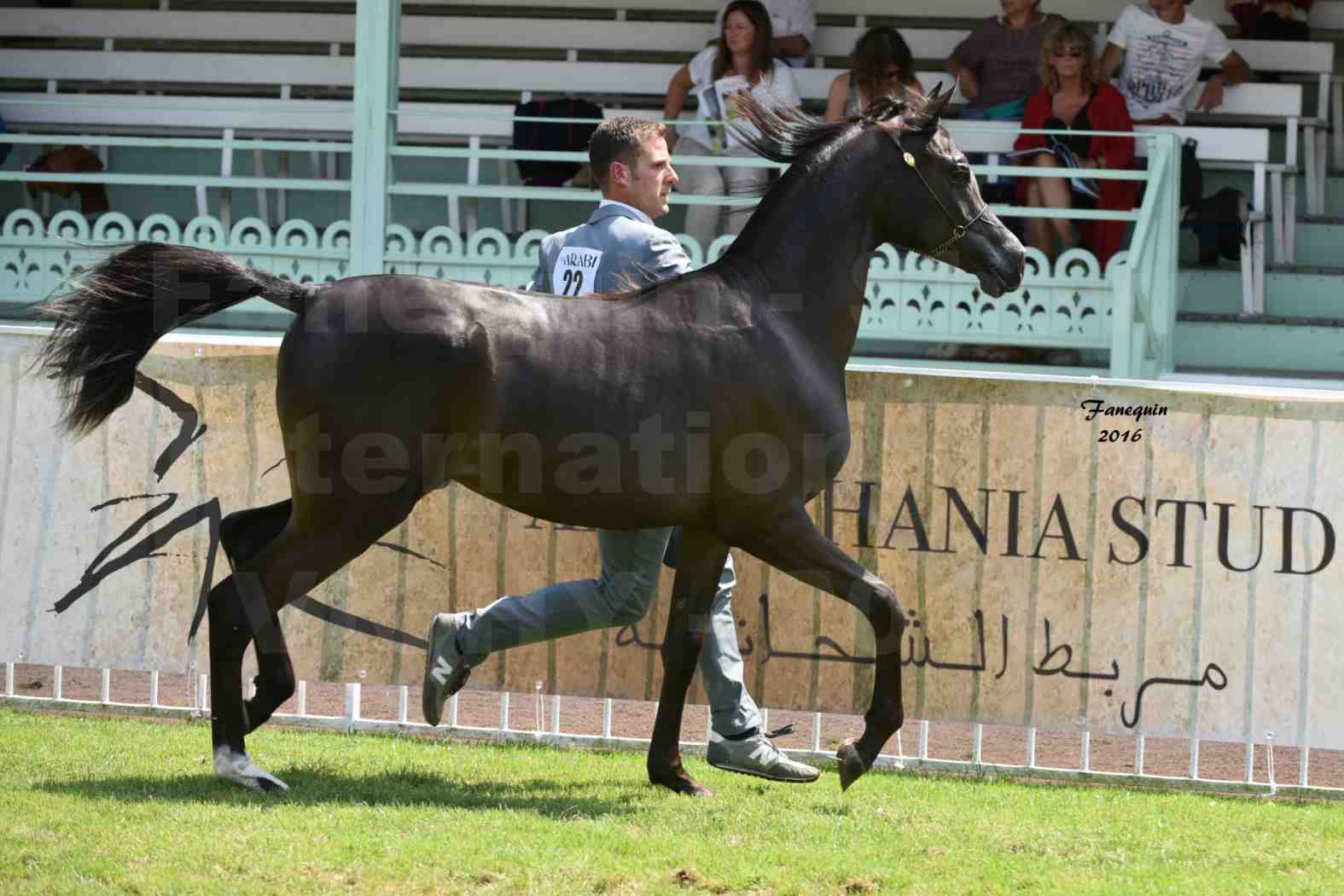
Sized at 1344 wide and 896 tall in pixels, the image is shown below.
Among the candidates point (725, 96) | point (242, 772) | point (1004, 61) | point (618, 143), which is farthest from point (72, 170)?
point (242, 772)

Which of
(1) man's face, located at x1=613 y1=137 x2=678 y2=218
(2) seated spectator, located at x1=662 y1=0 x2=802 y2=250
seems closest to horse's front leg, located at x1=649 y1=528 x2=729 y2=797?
(1) man's face, located at x1=613 y1=137 x2=678 y2=218

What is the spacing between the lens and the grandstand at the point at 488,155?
10219 mm

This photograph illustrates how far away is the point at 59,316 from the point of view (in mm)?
5344

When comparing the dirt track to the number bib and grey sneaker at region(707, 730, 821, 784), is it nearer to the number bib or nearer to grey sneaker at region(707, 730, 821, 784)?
grey sneaker at region(707, 730, 821, 784)

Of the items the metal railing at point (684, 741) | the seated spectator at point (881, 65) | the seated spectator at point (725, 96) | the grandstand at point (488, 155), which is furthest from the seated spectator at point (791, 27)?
the metal railing at point (684, 741)

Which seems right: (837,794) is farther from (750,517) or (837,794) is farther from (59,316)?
(59,316)

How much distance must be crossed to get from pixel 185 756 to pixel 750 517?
2155 mm

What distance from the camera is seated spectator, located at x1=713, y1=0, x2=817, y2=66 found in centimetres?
1217

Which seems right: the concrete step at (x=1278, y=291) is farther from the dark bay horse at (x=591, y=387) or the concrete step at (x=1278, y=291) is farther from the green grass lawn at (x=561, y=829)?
the dark bay horse at (x=591, y=387)

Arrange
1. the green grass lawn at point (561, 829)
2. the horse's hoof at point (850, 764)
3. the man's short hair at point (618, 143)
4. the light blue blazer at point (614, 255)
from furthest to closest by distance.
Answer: the man's short hair at point (618, 143) → the light blue blazer at point (614, 255) → the horse's hoof at point (850, 764) → the green grass lawn at point (561, 829)

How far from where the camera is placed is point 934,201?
18.6ft

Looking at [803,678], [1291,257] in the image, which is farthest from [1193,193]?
[803,678]

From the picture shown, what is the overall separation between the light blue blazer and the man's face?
0.04 m

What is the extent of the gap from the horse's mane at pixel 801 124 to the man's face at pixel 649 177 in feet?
1.17
